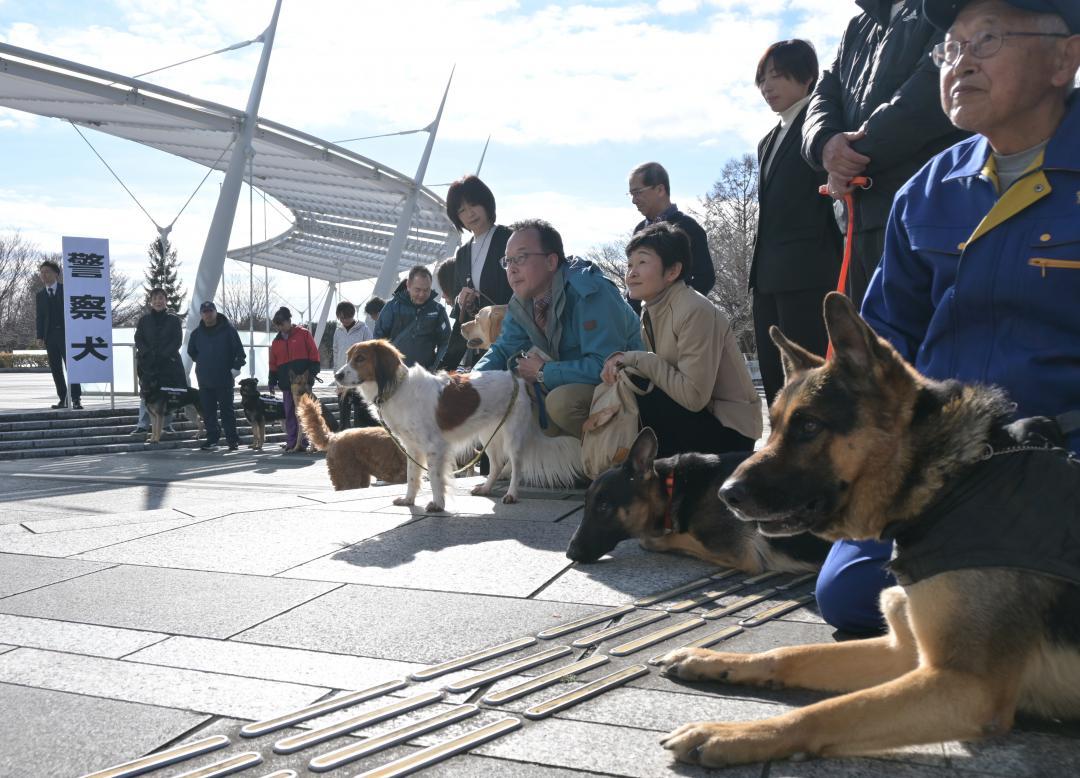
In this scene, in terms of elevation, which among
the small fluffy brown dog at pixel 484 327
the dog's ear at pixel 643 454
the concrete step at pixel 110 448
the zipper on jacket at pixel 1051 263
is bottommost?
the concrete step at pixel 110 448

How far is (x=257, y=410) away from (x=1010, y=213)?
1398 centimetres

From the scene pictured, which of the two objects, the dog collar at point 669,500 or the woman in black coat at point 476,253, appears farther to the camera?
the woman in black coat at point 476,253

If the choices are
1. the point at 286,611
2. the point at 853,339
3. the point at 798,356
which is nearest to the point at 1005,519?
the point at 853,339

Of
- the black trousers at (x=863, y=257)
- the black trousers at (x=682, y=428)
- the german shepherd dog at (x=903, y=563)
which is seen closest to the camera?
the german shepherd dog at (x=903, y=563)

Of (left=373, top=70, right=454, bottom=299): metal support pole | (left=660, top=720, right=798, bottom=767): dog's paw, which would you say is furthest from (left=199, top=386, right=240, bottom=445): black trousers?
(left=373, top=70, right=454, bottom=299): metal support pole

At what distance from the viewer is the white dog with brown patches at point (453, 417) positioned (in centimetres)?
646

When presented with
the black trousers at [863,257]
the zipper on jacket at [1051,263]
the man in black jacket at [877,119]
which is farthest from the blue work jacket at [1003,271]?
the black trousers at [863,257]

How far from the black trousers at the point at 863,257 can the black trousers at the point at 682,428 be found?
1454 millimetres

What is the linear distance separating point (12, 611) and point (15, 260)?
82653 millimetres

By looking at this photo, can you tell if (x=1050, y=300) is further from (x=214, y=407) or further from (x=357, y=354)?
(x=214, y=407)

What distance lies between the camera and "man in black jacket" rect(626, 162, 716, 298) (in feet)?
23.6

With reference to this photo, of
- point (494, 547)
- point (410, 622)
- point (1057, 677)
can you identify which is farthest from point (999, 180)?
point (494, 547)

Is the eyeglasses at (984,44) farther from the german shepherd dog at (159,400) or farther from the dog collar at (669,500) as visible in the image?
the german shepherd dog at (159,400)

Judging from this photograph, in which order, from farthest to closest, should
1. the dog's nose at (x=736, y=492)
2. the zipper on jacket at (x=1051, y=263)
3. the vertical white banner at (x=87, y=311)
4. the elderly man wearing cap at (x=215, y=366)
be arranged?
the vertical white banner at (x=87, y=311)
the elderly man wearing cap at (x=215, y=366)
the zipper on jacket at (x=1051, y=263)
the dog's nose at (x=736, y=492)
